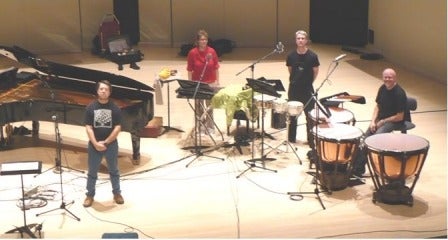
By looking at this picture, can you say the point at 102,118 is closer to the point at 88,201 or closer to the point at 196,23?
the point at 88,201

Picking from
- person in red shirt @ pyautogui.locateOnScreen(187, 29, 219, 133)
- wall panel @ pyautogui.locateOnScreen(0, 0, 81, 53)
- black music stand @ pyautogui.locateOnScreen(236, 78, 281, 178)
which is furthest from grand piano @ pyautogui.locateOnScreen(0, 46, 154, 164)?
wall panel @ pyautogui.locateOnScreen(0, 0, 81, 53)

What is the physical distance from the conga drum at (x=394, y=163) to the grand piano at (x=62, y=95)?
303 centimetres

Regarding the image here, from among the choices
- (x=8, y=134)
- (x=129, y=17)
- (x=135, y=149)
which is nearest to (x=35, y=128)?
(x=8, y=134)

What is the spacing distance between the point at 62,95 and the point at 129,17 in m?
7.99

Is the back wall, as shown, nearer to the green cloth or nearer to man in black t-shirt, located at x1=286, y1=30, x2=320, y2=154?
man in black t-shirt, located at x1=286, y1=30, x2=320, y2=154

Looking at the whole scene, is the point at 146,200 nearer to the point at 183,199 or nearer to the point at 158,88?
the point at 183,199

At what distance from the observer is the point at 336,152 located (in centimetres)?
863

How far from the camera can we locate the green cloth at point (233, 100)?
10.1 metres

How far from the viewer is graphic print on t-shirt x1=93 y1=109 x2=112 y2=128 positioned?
8.29 metres

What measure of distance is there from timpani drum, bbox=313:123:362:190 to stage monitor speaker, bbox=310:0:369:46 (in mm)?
8913

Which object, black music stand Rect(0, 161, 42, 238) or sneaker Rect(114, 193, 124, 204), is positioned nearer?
black music stand Rect(0, 161, 42, 238)

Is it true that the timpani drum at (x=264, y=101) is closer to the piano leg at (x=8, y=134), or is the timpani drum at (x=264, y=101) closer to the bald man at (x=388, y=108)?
the bald man at (x=388, y=108)

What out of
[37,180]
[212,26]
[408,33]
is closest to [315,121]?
[37,180]

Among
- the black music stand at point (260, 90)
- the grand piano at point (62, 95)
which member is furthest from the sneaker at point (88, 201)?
the black music stand at point (260, 90)
